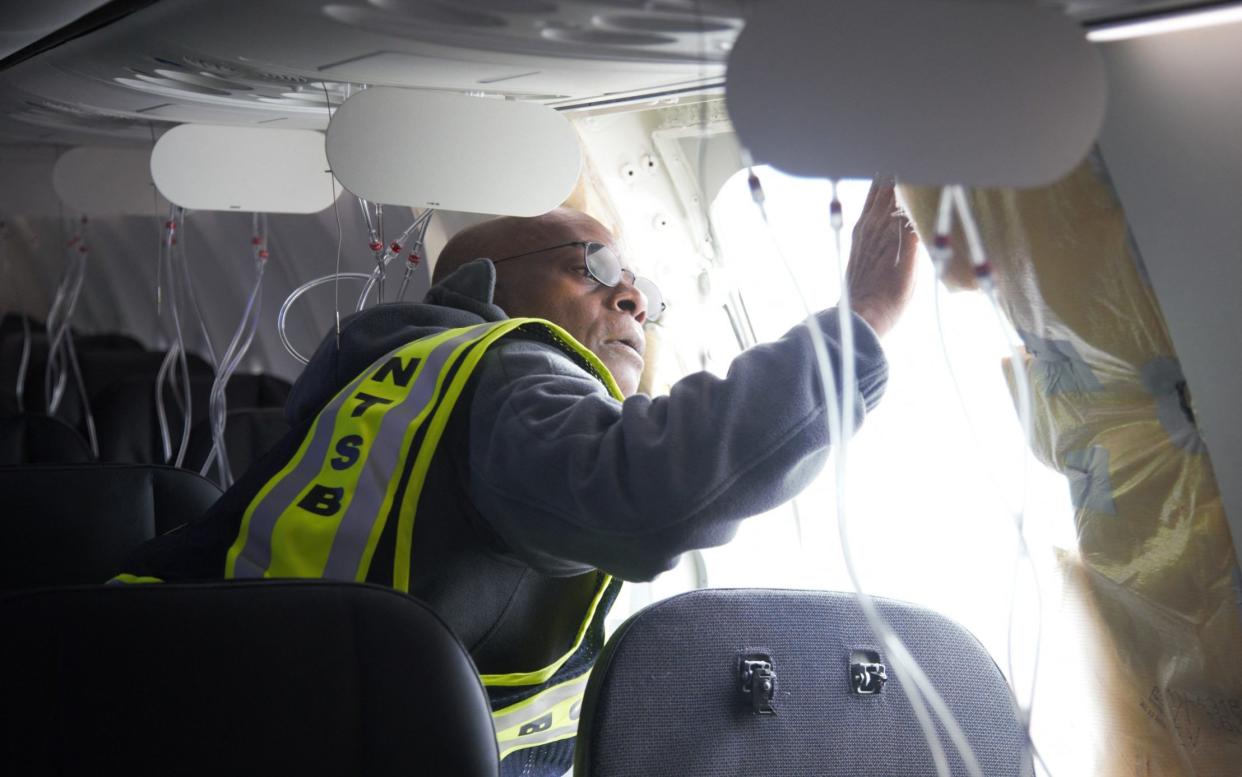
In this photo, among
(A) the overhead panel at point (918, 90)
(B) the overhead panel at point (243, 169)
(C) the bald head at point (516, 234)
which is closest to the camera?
(A) the overhead panel at point (918, 90)

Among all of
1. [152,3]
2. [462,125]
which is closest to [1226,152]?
[462,125]

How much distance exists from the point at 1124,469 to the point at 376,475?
1.18 meters

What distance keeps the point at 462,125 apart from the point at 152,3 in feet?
2.05

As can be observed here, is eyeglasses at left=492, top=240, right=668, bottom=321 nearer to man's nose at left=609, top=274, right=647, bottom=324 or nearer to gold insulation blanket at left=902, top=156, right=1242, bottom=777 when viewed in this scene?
man's nose at left=609, top=274, right=647, bottom=324

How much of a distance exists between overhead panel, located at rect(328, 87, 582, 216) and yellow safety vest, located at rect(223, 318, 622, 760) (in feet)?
1.63

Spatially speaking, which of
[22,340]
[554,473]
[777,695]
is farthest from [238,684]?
[22,340]

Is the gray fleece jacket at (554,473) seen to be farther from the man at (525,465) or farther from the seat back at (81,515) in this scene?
the seat back at (81,515)

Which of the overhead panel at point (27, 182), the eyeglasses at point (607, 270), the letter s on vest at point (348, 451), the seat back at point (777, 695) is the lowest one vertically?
the seat back at point (777, 695)

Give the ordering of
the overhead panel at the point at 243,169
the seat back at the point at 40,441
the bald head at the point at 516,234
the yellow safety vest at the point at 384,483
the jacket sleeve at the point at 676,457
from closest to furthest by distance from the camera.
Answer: the jacket sleeve at the point at 676,457, the yellow safety vest at the point at 384,483, the bald head at the point at 516,234, the overhead panel at the point at 243,169, the seat back at the point at 40,441

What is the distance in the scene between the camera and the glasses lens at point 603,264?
2.50 metres

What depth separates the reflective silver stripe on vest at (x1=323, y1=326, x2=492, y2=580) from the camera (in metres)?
1.88

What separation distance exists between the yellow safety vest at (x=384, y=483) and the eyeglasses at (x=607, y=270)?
1.70ft

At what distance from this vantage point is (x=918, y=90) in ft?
3.66

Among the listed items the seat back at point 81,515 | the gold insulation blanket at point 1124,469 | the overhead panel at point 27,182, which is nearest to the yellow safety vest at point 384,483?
the seat back at point 81,515
